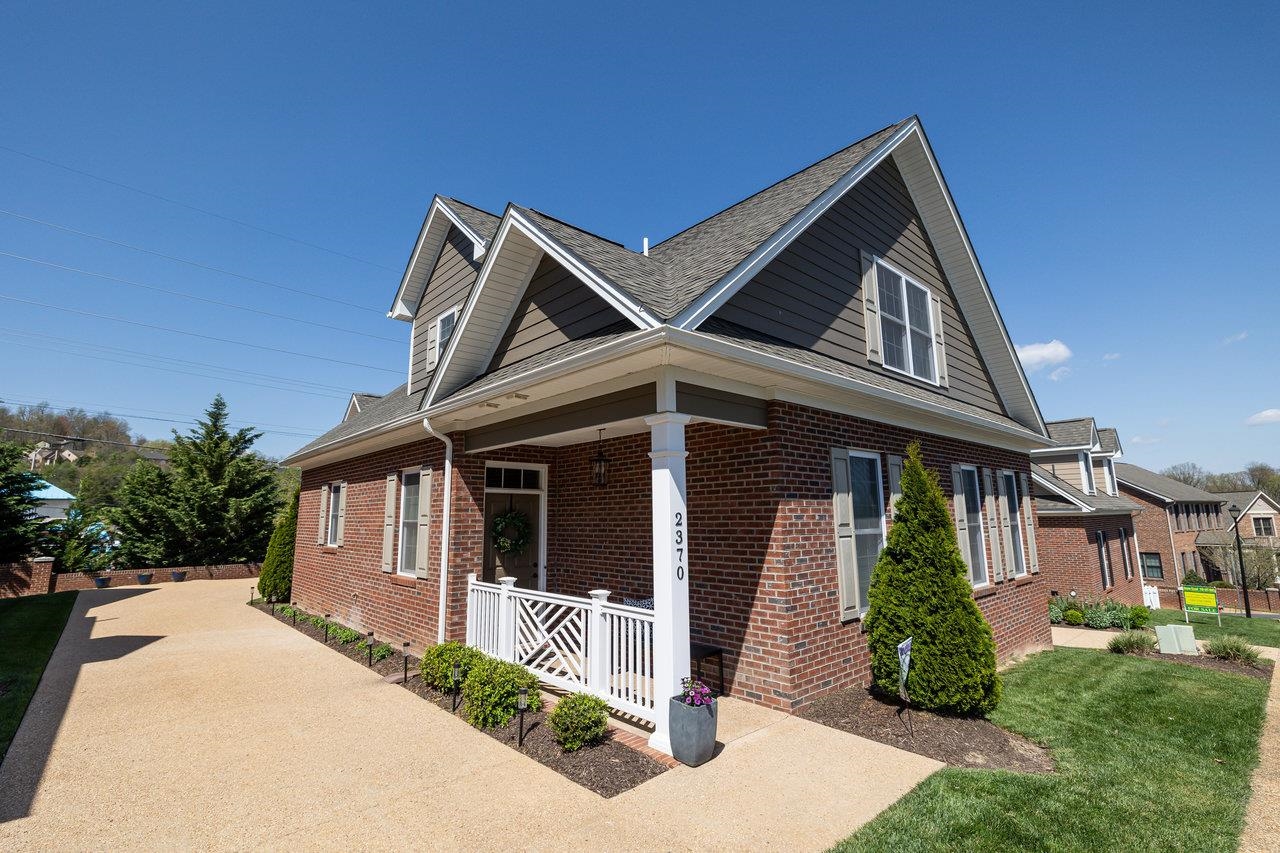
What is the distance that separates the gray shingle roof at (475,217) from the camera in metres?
10.5

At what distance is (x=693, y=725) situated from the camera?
488 cm

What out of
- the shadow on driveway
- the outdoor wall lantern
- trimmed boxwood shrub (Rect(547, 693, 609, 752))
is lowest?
the shadow on driveway

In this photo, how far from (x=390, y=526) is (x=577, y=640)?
15.7ft

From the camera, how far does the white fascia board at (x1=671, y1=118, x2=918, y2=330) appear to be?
200 inches

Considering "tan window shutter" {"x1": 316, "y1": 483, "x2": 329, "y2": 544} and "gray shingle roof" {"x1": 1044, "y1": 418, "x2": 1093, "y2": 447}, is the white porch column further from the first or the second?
"gray shingle roof" {"x1": 1044, "y1": 418, "x2": 1093, "y2": 447}

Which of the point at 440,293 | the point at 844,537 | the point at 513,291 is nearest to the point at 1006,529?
the point at 844,537

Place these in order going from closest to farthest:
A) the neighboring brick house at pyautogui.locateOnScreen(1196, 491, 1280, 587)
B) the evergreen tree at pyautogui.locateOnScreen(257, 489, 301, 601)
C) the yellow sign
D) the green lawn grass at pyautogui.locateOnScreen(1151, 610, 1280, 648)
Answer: the green lawn grass at pyautogui.locateOnScreen(1151, 610, 1280, 648)
the yellow sign
the evergreen tree at pyautogui.locateOnScreen(257, 489, 301, 601)
the neighboring brick house at pyautogui.locateOnScreen(1196, 491, 1280, 587)

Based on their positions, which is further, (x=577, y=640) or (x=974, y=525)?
(x=974, y=525)

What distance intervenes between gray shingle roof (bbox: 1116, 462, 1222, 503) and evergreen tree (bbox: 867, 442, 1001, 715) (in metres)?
36.4

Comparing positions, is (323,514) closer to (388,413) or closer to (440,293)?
(388,413)

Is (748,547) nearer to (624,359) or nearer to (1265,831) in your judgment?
(624,359)

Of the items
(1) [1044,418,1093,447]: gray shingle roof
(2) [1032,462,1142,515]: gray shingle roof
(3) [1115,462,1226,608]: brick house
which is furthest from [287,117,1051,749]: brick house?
(3) [1115,462,1226,608]: brick house

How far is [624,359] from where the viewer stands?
17.4 ft

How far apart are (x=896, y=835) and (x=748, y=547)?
117 inches
